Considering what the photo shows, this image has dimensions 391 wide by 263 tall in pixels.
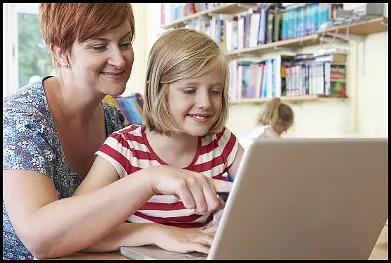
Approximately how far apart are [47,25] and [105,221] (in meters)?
0.62

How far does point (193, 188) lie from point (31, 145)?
17.2 inches

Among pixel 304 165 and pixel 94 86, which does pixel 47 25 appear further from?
pixel 304 165

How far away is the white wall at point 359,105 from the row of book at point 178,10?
1336mm

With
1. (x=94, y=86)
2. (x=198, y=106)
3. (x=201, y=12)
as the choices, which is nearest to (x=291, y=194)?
(x=198, y=106)

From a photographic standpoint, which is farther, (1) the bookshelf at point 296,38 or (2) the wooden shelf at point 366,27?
(1) the bookshelf at point 296,38

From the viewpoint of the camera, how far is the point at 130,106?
6.51ft

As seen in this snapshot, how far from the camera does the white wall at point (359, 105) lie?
3502 millimetres

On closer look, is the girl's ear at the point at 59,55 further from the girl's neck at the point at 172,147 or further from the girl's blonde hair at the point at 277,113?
the girl's blonde hair at the point at 277,113

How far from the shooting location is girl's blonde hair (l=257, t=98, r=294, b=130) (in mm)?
3914

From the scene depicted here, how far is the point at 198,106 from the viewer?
4.03 ft

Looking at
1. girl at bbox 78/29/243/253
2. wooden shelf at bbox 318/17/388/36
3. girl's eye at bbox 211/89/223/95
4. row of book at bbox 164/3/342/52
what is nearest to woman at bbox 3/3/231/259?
girl at bbox 78/29/243/253

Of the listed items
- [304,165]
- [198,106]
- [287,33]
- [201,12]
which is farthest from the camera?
[201,12]

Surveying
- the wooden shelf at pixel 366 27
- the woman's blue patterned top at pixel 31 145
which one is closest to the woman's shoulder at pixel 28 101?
the woman's blue patterned top at pixel 31 145

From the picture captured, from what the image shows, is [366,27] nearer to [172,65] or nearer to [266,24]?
[266,24]
